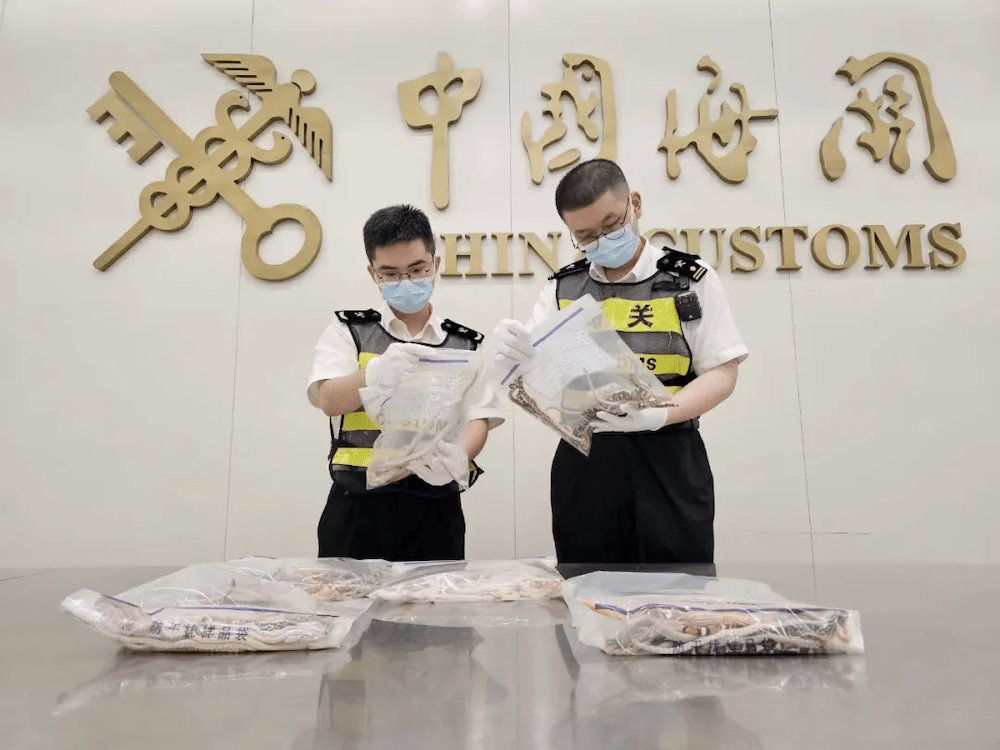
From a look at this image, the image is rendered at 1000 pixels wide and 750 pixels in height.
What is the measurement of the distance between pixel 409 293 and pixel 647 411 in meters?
0.65

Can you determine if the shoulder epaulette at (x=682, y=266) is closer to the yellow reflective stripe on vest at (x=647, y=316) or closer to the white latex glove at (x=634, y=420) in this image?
the yellow reflective stripe on vest at (x=647, y=316)

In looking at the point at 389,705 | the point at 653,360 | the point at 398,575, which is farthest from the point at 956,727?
the point at 653,360

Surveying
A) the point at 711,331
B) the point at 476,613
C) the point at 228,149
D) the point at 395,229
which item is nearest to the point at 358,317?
the point at 395,229

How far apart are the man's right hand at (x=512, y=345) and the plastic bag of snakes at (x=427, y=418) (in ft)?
0.26

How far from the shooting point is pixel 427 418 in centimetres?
116

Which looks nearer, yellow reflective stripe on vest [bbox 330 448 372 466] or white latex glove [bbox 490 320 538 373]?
white latex glove [bbox 490 320 538 373]

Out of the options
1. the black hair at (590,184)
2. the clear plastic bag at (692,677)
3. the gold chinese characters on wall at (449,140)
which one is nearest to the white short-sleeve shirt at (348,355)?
the black hair at (590,184)

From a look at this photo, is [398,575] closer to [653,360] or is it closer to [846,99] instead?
[653,360]

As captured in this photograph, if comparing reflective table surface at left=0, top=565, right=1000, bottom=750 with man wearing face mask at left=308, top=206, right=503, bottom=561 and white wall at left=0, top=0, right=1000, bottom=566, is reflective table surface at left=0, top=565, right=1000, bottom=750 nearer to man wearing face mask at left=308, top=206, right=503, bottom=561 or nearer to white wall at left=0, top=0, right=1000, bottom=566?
man wearing face mask at left=308, top=206, right=503, bottom=561

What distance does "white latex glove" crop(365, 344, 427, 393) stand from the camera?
116 cm

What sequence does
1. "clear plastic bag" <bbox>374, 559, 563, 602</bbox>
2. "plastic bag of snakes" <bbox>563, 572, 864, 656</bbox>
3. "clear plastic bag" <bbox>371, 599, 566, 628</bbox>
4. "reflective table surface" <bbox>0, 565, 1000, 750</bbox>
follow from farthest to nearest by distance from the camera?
"clear plastic bag" <bbox>374, 559, 563, 602</bbox>
"clear plastic bag" <bbox>371, 599, 566, 628</bbox>
"plastic bag of snakes" <bbox>563, 572, 864, 656</bbox>
"reflective table surface" <bbox>0, 565, 1000, 750</bbox>

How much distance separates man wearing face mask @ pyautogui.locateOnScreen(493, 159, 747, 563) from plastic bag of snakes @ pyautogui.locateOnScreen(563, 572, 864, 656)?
788 mm

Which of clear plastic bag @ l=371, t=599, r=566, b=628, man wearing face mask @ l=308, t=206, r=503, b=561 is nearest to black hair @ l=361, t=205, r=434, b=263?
man wearing face mask @ l=308, t=206, r=503, b=561

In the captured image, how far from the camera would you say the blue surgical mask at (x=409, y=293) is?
162 centimetres
